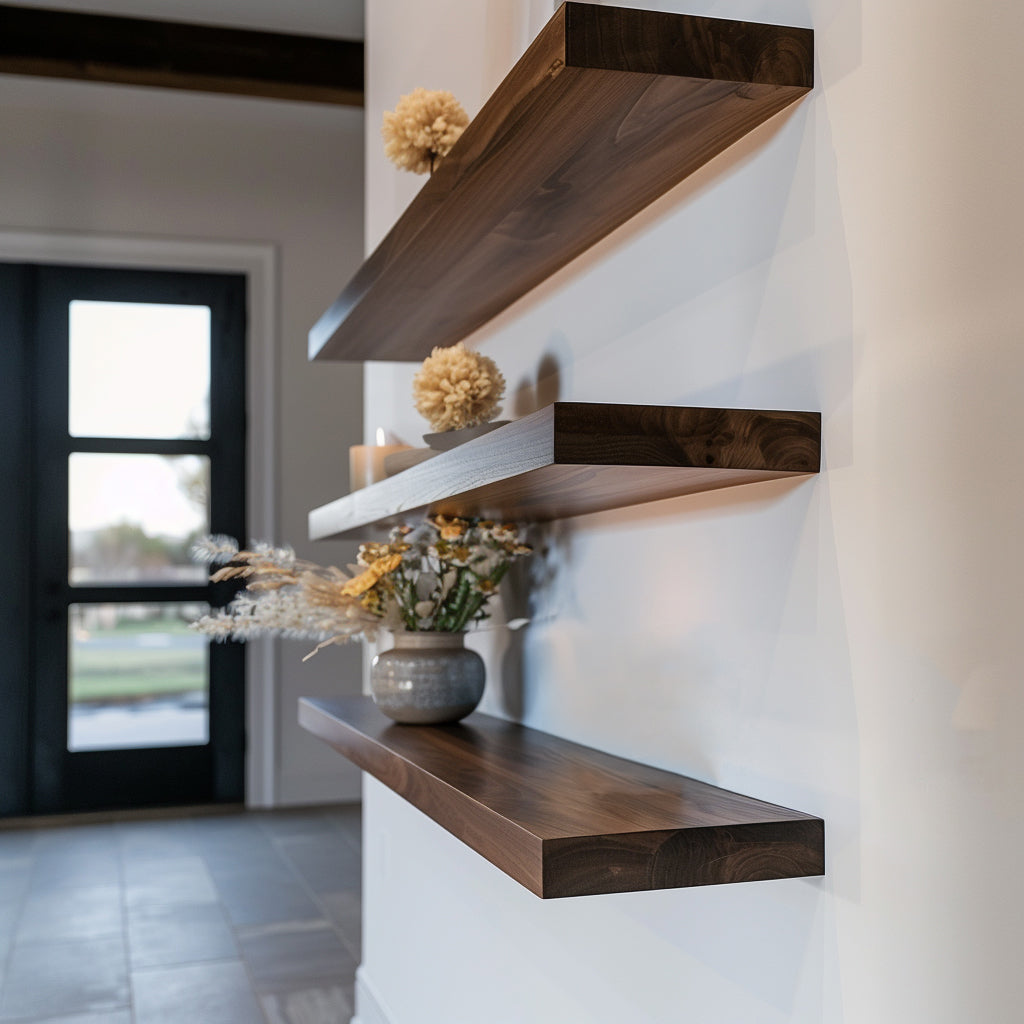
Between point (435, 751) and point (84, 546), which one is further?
point (84, 546)

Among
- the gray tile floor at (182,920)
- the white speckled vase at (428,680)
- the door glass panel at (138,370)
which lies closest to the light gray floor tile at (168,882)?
the gray tile floor at (182,920)

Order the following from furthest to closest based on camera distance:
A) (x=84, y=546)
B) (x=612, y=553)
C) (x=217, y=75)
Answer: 1. (x=84, y=546)
2. (x=217, y=75)
3. (x=612, y=553)

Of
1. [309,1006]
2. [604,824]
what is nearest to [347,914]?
[309,1006]

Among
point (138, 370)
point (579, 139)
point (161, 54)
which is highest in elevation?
point (161, 54)

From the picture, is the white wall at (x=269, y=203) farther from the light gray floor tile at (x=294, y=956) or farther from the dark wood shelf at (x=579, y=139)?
the dark wood shelf at (x=579, y=139)

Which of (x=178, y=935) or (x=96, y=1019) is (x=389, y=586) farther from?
(x=178, y=935)

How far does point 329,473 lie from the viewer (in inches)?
214

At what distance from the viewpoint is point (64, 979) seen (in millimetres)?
3115

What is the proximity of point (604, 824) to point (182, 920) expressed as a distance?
3.05 metres

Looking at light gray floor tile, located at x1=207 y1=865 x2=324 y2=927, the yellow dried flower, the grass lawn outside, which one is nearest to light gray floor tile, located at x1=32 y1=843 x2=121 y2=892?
light gray floor tile, located at x1=207 y1=865 x2=324 y2=927

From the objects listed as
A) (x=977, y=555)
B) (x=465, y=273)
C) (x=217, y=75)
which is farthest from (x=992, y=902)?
(x=217, y=75)

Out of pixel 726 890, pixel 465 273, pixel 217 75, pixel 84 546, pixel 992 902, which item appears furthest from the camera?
pixel 84 546

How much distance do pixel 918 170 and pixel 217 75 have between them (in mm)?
4429

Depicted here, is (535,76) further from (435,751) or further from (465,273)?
(435,751)
